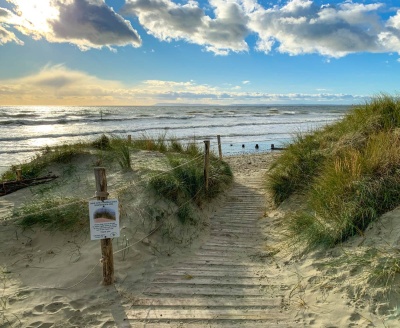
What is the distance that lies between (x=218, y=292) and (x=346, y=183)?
2.66 meters

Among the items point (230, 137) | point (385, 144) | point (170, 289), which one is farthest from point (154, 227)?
point (230, 137)

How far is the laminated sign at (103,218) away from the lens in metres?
4.17

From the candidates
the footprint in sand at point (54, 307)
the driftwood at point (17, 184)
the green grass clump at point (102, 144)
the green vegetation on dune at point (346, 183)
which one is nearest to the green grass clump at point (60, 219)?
the driftwood at point (17, 184)

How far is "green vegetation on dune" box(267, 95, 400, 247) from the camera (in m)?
4.68

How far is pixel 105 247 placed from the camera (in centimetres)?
435

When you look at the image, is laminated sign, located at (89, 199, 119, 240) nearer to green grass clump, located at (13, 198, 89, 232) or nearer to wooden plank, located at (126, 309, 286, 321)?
wooden plank, located at (126, 309, 286, 321)

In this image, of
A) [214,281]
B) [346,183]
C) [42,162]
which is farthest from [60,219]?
[346,183]

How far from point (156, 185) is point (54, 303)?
307cm

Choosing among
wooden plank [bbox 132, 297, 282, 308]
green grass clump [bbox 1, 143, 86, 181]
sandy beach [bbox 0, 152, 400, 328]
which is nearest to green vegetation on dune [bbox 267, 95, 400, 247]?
sandy beach [bbox 0, 152, 400, 328]

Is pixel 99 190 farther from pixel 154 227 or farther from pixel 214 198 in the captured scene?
pixel 214 198

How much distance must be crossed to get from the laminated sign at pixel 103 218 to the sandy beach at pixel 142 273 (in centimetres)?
78

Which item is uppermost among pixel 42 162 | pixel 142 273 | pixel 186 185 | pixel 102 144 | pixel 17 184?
pixel 102 144

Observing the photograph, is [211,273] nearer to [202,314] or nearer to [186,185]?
[202,314]

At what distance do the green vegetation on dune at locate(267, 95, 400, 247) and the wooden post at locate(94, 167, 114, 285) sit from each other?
292cm
